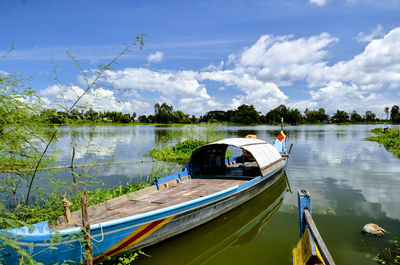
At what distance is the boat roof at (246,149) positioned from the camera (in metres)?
9.73

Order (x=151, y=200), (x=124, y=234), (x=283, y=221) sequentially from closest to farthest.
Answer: (x=124, y=234), (x=151, y=200), (x=283, y=221)

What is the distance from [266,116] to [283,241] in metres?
142

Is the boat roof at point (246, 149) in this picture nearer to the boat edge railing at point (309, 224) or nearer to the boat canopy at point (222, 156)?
the boat canopy at point (222, 156)

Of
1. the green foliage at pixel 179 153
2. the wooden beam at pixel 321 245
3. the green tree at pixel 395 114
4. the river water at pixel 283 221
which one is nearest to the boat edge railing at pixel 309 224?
the wooden beam at pixel 321 245

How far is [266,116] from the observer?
14300 centimetres

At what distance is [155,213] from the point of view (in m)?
5.29

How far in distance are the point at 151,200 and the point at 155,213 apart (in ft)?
6.08

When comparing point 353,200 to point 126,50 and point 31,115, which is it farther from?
point 31,115

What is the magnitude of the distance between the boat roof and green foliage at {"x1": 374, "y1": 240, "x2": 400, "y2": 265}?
4.49 m

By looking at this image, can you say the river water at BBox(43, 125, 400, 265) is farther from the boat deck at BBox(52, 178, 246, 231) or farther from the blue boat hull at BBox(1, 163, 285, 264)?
the boat deck at BBox(52, 178, 246, 231)

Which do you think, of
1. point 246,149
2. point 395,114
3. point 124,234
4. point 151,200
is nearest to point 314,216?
point 246,149

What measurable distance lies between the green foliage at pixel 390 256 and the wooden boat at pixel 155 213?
3.85 metres

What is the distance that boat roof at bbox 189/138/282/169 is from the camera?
973 cm

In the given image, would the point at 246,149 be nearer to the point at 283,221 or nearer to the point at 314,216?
the point at 283,221
